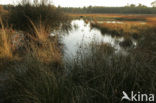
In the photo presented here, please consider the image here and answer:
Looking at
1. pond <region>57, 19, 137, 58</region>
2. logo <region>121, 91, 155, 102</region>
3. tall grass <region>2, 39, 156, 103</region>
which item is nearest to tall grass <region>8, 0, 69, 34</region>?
pond <region>57, 19, 137, 58</region>

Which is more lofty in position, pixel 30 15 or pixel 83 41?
pixel 30 15

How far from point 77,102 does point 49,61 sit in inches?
71.7

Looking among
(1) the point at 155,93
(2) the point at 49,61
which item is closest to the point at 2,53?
(2) the point at 49,61

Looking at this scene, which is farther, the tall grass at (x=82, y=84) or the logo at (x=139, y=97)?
the tall grass at (x=82, y=84)

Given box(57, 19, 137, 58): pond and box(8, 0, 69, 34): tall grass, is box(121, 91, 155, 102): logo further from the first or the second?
box(8, 0, 69, 34): tall grass

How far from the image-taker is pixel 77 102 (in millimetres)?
1482

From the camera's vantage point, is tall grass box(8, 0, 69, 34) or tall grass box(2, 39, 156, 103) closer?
tall grass box(2, 39, 156, 103)

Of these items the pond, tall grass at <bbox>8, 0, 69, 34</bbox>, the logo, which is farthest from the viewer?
tall grass at <bbox>8, 0, 69, 34</bbox>

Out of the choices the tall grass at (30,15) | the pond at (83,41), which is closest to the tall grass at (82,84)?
the pond at (83,41)

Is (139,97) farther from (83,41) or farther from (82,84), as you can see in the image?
(83,41)

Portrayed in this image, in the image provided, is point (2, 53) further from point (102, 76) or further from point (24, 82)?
point (102, 76)

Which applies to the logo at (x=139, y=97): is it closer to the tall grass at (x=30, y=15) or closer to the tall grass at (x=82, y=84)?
the tall grass at (x=82, y=84)

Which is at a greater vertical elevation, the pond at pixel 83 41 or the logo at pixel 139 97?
the pond at pixel 83 41

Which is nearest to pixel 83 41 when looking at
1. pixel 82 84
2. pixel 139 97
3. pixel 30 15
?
pixel 30 15
